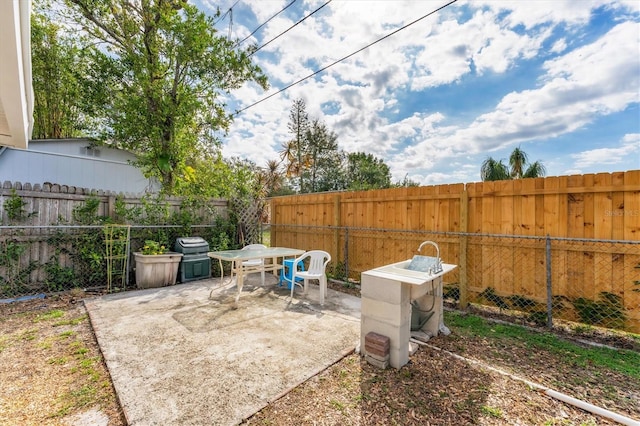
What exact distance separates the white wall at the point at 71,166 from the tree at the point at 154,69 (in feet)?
2.67

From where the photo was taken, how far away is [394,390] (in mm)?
2127

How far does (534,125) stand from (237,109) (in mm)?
8762

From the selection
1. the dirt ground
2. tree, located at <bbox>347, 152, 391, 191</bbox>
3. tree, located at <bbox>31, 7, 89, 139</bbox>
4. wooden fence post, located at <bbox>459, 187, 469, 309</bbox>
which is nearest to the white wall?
tree, located at <bbox>31, 7, 89, 139</bbox>

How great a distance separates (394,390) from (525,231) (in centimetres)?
285

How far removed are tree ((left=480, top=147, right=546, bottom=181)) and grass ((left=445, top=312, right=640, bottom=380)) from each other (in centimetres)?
1313

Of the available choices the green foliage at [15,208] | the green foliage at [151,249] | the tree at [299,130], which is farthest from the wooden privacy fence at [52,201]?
the tree at [299,130]

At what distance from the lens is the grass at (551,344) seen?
250cm

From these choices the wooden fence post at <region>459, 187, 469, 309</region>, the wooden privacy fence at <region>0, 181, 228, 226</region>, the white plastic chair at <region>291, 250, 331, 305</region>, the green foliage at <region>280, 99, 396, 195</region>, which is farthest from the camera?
the green foliage at <region>280, 99, 396, 195</region>

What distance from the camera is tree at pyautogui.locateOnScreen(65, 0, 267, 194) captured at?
23.8ft

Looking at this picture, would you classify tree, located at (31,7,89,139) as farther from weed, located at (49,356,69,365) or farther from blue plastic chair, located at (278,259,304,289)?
weed, located at (49,356,69,365)

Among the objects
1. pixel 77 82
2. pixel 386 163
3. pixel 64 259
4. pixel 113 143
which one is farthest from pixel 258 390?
pixel 386 163

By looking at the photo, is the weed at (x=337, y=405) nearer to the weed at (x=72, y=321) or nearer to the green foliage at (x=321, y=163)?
the weed at (x=72, y=321)

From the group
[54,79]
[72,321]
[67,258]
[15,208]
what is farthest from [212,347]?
[54,79]

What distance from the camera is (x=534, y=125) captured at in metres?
6.87
